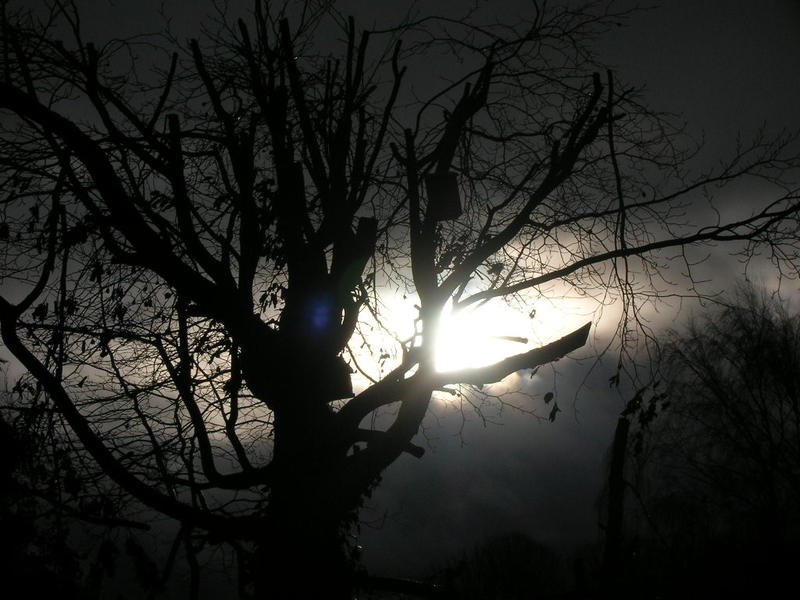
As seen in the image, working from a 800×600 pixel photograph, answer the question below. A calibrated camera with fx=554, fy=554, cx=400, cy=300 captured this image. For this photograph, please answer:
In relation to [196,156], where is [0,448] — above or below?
below

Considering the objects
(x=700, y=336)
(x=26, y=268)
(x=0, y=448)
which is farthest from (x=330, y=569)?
(x=700, y=336)

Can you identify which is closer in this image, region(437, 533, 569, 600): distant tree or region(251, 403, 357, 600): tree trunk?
region(251, 403, 357, 600): tree trunk

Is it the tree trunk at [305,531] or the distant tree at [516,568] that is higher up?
the tree trunk at [305,531]

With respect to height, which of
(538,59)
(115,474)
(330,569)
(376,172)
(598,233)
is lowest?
Result: (330,569)

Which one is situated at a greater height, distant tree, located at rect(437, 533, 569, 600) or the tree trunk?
the tree trunk

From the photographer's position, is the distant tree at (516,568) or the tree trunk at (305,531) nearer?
the tree trunk at (305,531)

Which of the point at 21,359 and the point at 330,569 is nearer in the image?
the point at 21,359

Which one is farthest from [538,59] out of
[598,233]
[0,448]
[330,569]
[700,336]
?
[700,336]

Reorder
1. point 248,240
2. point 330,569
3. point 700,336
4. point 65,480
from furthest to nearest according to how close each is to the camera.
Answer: point 700,336, point 248,240, point 65,480, point 330,569

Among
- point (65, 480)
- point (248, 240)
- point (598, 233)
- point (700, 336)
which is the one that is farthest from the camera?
point (700, 336)

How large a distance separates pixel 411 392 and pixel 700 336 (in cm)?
1731

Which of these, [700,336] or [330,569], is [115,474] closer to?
[330,569]

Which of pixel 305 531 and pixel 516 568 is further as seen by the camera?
pixel 516 568

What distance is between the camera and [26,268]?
5086 millimetres
